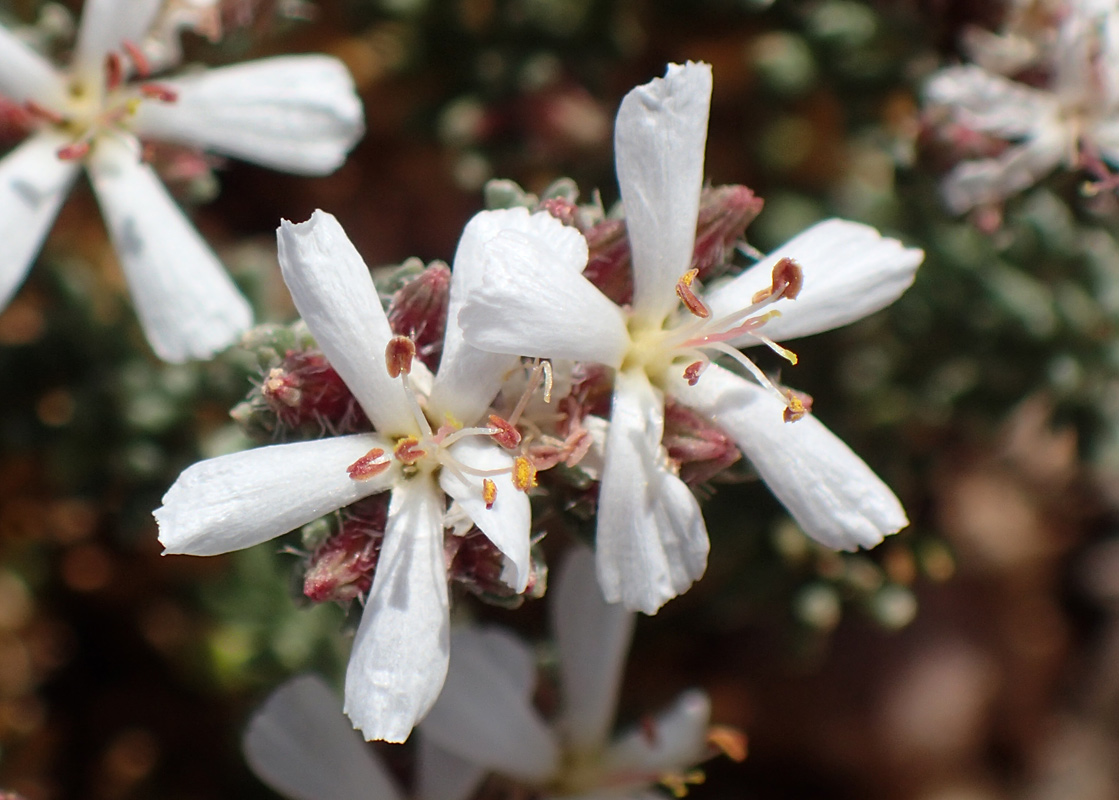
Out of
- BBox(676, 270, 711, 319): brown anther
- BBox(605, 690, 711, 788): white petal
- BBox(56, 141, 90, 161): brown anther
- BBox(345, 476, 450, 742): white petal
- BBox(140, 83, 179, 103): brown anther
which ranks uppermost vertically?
BBox(140, 83, 179, 103): brown anther

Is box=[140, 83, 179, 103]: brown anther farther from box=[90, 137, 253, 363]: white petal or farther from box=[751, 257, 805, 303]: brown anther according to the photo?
box=[751, 257, 805, 303]: brown anther

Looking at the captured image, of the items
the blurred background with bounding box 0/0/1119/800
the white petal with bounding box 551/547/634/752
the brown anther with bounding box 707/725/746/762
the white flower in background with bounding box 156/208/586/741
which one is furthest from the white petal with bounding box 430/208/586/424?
the brown anther with bounding box 707/725/746/762

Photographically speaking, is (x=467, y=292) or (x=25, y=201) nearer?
(x=467, y=292)

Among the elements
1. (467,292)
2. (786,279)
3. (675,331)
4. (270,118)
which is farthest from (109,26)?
(786,279)

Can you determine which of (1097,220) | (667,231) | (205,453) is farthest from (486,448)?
(1097,220)

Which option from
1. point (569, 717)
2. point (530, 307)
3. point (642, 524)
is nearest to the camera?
point (530, 307)

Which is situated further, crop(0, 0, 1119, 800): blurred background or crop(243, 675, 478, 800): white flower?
crop(0, 0, 1119, 800): blurred background

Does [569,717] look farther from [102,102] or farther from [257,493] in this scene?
[102,102]
